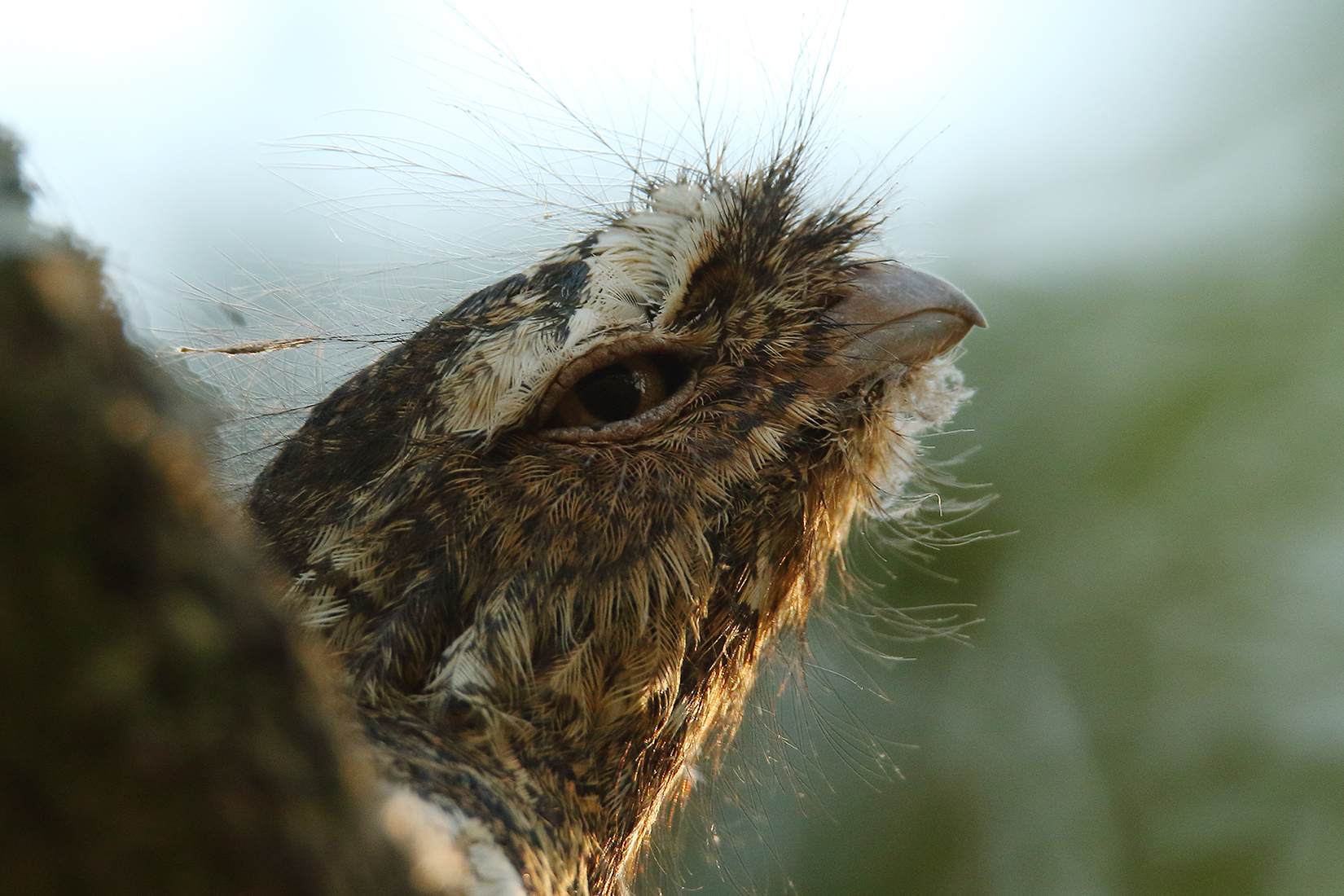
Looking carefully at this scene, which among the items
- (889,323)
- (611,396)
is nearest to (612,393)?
(611,396)

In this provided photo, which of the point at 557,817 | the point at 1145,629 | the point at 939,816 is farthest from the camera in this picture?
the point at 1145,629

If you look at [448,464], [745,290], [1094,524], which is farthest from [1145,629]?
[448,464]

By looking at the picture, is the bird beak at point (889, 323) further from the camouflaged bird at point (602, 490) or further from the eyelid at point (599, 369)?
the eyelid at point (599, 369)

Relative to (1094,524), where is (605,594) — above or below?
above

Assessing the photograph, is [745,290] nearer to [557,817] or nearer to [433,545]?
[433,545]

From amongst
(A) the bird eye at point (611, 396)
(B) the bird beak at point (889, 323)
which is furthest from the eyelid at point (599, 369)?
(B) the bird beak at point (889, 323)

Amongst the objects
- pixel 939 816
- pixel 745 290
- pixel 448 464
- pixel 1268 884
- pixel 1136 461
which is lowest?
pixel 939 816

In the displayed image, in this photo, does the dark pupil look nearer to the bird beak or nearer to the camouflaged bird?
the camouflaged bird

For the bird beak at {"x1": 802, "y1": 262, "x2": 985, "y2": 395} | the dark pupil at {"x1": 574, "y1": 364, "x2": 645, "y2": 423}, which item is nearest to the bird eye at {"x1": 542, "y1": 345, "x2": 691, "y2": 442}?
the dark pupil at {"x1": 574, "y1": 364, "x2": 645, "y2": 423}
